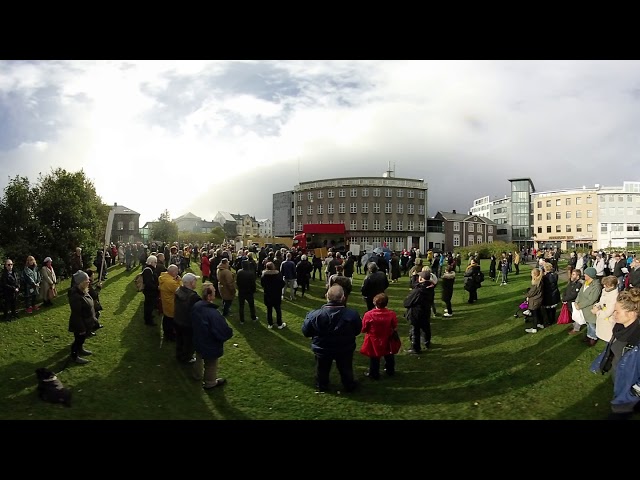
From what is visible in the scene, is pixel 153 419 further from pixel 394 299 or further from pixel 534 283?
pixel 534 283

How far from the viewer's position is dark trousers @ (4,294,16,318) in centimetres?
321

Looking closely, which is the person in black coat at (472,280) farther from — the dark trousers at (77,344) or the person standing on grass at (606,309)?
the dark trousers at (77,344)

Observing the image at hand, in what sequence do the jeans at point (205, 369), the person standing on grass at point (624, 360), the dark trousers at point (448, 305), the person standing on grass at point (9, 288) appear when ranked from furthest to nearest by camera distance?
the dark trousers at point (448, 305) < the jeans at point (205, 369) < the person standing on grass at point (9, 288) < the person standing on grass at point (624, 360)

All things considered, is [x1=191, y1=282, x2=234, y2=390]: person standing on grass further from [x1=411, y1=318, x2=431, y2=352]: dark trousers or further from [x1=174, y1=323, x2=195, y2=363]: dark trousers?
[x1=411, y1=318, x2=431, y2=352]: dark trousers

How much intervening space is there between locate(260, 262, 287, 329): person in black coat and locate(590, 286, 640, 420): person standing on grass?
3.50 m

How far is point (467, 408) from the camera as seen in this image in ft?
9.84

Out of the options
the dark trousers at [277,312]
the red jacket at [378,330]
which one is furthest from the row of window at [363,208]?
the dark trousers at [277,312]

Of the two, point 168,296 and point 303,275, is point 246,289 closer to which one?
point 303,275

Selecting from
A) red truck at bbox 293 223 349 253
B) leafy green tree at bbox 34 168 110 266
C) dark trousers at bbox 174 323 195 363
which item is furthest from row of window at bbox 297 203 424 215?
leafy green tree at bbox 34 168 110 266

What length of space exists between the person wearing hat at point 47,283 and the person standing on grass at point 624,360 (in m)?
5.65

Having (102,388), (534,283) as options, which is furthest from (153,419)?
(534,283)

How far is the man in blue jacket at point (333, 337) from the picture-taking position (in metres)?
3.33

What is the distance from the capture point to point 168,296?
3.95 metres

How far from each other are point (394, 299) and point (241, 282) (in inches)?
103
